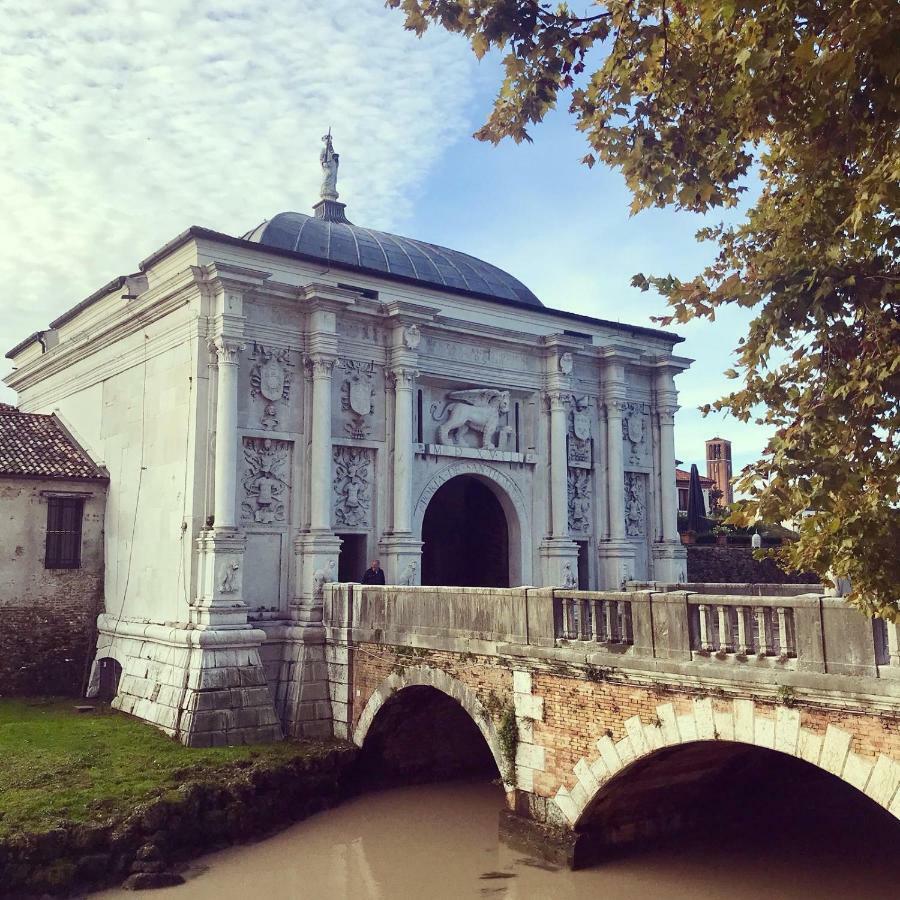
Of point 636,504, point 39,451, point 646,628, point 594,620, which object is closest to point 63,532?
point 39,451

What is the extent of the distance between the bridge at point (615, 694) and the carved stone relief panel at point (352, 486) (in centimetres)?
229

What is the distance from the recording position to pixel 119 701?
59.2 feet

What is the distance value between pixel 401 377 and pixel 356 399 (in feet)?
3.78

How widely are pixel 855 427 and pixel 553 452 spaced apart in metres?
14.7

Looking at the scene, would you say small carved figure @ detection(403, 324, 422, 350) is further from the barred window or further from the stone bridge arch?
the barred window

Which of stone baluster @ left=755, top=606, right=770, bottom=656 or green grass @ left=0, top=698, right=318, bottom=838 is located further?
green grass @ left=0, top=698, right=318, bottom=838

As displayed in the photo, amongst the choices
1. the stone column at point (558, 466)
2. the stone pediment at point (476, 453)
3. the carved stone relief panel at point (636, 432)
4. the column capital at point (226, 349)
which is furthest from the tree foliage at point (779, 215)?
the carved stone relief panel at point (636, 432)

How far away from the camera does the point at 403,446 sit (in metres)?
19.5

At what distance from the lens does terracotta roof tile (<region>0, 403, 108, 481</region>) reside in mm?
19969

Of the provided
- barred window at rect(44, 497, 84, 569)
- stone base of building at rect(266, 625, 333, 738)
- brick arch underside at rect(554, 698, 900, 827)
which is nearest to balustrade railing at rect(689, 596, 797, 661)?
brick arch underside at rect(554, 698, 900, 827)

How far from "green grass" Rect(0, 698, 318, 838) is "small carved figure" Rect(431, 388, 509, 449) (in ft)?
25.9

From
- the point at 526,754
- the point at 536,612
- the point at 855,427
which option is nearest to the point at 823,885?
the point at 526,754

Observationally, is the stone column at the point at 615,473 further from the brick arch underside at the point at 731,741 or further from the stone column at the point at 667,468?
the brick arch underside at the point at 731,741

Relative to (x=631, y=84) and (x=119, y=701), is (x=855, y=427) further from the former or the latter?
(x=119, y=701)
